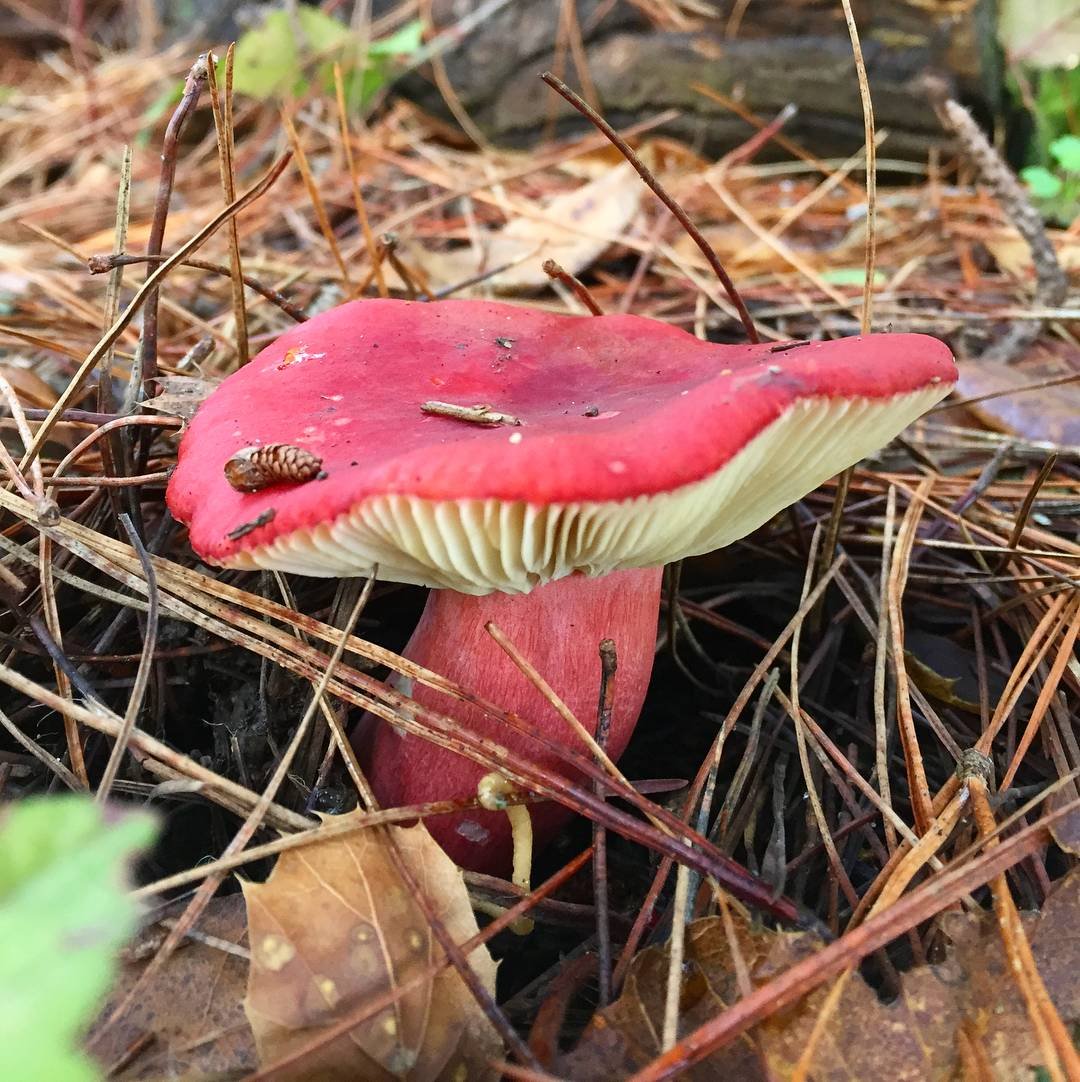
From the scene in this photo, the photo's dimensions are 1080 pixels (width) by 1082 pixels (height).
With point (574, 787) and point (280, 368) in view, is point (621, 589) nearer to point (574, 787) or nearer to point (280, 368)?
point (574, 787)

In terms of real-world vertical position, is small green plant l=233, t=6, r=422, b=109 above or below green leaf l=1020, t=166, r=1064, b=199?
above

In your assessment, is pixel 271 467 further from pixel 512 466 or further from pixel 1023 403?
pixel 1023 403

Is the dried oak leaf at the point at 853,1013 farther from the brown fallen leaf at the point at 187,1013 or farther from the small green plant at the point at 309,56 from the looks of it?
the small green plant at the point at 309,56

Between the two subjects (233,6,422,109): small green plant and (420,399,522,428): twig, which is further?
(233,6,422,109): small green plant

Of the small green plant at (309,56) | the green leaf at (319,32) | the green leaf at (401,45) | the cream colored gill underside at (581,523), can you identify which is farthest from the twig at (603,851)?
→ the green leaf at (319,32)

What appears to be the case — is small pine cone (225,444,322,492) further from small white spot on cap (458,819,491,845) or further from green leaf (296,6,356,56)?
green leaf (296,6,356,56)

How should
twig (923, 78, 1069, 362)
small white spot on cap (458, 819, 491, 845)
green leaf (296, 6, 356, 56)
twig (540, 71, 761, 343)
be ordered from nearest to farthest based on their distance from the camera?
1. small white spot on cap (458, 819, 491, 845)
2. twig (540, 71, 761, 343)
3. twig (923, 78, 1069, 362)
4. green leaf (296, 6, 356, 56)

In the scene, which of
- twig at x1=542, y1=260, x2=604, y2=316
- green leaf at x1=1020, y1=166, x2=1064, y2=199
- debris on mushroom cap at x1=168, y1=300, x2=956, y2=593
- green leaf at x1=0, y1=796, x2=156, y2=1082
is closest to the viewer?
green leaf at x1=0, y1=796, x2=156, y2=1082

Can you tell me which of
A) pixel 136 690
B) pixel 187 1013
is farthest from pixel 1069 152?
pixel 187 1013

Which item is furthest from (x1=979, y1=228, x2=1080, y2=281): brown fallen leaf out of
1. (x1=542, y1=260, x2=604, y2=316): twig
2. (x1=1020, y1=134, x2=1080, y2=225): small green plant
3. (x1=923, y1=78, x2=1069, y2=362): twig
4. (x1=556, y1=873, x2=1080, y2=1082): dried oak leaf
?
(x1=556, y1=873, x2=1080, y2=1082): dried oak leaf
